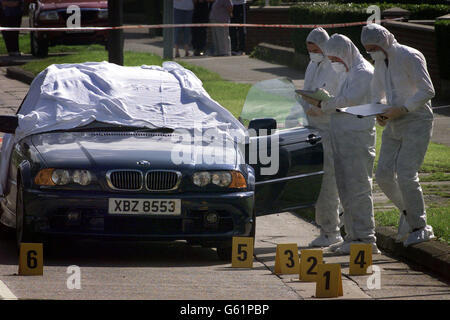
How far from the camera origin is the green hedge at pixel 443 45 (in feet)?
61.3

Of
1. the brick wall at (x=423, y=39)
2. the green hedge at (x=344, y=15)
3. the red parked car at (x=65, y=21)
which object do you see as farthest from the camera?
the red parked car at (x=65, y=21)

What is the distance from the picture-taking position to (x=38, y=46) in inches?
1051

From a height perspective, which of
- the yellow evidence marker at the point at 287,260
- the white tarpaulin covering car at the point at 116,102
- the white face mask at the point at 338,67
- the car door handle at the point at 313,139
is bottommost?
the yellow evidence marker at the point at 287,260

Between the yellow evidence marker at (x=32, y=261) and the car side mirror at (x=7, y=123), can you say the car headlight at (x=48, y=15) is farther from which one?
the yellow evidence marker at (x=32, y=261)

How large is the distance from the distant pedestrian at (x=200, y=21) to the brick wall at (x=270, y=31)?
164cm

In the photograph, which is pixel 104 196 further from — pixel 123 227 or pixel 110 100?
pixel 110 100

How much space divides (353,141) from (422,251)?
104 centimetres

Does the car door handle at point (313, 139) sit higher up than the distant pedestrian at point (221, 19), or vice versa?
the car door handle at point (313, 139)

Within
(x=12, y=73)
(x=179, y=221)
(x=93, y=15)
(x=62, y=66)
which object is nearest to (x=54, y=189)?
(x=179, y=221)

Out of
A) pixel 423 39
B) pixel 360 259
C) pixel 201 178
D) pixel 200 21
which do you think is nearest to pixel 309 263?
pixel 360 259

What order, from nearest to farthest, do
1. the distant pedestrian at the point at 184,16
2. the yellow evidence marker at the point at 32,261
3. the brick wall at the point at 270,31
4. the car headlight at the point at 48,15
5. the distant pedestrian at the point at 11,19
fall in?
the yellow evidence marker at the point at 32,261
the distant pedestrian at the point at 184,16
the car headlight at the point at 48,15
the distant pedestrian at the point at 11,19
the brick wall at the point at 270,31

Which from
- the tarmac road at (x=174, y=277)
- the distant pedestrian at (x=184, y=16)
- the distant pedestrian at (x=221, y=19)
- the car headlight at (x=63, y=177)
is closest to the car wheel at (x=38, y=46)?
the distant pedestrian at (x=184, y=16)

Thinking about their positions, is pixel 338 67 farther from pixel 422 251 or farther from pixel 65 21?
pixel 65 21

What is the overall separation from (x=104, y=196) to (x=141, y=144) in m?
0.65
